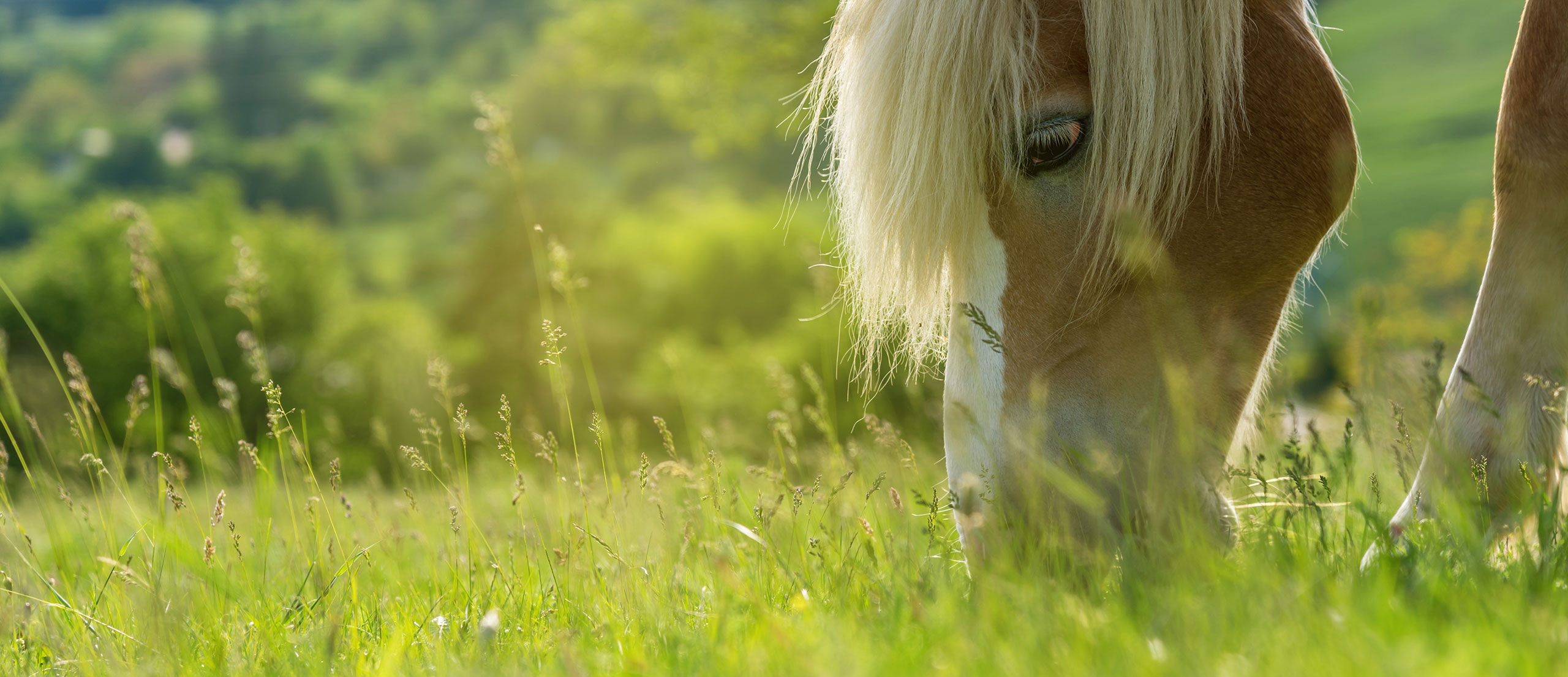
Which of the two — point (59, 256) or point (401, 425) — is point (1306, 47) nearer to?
point (401, 425)

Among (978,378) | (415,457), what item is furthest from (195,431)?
(978,378)

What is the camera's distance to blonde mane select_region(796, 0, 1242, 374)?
192cm

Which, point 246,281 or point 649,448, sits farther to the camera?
point 649,448

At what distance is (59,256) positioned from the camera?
23.1 metres

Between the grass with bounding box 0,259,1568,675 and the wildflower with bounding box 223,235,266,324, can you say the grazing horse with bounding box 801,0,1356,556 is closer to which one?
the grass with bounding box 0,259,1568,675

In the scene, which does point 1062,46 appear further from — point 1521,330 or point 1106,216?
point 1521,330

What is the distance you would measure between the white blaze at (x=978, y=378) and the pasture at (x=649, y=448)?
117mm

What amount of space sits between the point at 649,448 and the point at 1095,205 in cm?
1733

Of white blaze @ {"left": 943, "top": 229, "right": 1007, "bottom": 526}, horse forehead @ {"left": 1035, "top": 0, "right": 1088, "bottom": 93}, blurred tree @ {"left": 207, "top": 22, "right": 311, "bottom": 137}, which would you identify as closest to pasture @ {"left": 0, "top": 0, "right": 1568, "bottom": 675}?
white blaze @ {"left": 943, "top": 229, "right": 1007, "bottom": 526}

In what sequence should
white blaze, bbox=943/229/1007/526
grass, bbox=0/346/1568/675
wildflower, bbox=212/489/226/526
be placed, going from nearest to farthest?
grass, bbox=0/346/1568/675 < white blaze, bbox=943/229/1007/526 < wildflower, bbox=212/489/226/526

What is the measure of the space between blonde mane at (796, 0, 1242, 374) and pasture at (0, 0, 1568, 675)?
1.38ft

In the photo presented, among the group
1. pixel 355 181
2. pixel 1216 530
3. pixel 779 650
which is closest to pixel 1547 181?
pixel 1216 530

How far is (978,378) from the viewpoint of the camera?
74.9 inches

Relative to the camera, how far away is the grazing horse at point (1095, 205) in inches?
72.7
